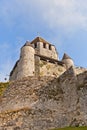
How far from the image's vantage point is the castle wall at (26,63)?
4994 centimetres

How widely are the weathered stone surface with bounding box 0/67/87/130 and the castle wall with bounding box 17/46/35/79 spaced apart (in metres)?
18.1

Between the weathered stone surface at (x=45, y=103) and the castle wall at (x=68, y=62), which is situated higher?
the castle wall at (x=68, y=62)

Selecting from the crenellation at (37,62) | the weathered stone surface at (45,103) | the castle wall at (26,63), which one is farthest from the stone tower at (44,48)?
the weathered stone surface at (45,103)

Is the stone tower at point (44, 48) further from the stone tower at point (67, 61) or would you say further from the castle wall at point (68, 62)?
the castle wall at point (68, 62)

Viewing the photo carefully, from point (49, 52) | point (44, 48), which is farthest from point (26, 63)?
point (44, 48)

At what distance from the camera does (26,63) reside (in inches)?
2036

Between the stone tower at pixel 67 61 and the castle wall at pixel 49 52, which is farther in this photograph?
the castle wall at pixel 49 52

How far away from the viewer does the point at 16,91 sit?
30703 mm

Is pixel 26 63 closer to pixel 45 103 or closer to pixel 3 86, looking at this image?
pixel 3 86

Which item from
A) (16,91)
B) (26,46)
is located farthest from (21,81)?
(26,46)

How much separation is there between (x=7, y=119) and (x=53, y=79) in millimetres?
5922

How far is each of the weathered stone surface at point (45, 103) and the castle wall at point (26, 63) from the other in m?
18.1

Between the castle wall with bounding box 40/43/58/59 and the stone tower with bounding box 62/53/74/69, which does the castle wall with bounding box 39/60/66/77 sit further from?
the castle wall with bounding box 40/43/58/59

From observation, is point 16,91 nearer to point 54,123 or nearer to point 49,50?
point 54,123
